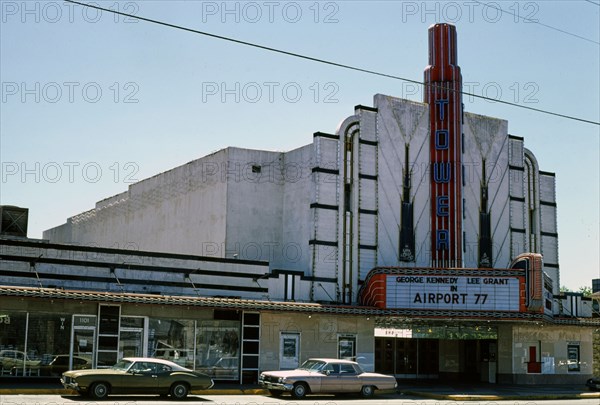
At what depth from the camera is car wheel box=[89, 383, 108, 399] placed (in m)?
25.6

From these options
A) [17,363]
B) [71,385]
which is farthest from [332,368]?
[17,363]

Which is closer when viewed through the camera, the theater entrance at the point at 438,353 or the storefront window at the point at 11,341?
the storefront window at the point at 11,341

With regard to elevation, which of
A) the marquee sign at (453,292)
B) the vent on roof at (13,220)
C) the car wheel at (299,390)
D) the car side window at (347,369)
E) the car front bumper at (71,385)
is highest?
the vent on roof at (13,220)

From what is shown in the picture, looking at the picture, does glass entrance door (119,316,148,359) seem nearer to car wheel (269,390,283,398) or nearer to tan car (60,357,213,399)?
tan car (60,357,213,399)

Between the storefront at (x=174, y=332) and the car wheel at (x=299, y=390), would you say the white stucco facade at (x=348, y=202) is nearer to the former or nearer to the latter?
the storefront at (x=174, y=332)

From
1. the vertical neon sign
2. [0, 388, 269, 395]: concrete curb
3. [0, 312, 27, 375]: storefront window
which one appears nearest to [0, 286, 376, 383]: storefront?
[0, 312, 27, 375]: storefront window

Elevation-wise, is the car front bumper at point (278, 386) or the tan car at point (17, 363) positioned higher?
the tan car at point (17, 363)

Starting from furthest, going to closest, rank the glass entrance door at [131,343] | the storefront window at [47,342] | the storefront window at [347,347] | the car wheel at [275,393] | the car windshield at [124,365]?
1. the storefront window at [347,347]
2. the glass entrance door at [131,343]
3. the car wheel at [275,393]
4. the storefront window at [47,342]
5. the car windshield at [124,365]

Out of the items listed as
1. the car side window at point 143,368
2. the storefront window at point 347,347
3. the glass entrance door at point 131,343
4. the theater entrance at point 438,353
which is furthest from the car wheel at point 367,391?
the theater entrance at point 438,353

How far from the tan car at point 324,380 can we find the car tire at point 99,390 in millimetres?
6364

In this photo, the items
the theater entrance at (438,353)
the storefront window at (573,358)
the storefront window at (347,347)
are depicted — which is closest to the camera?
the storefront window at (347,347)

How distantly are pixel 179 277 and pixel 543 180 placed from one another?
22.4m

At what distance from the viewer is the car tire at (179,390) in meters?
27.3

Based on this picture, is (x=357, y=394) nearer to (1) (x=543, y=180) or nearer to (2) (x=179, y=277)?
(2) (x=179, y=277)
